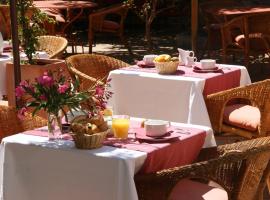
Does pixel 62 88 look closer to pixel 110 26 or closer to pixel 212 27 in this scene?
pixel 212 27

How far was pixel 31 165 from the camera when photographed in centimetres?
359

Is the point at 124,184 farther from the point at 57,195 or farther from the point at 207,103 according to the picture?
the point at 207,103

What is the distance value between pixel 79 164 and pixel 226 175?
69 centimetres

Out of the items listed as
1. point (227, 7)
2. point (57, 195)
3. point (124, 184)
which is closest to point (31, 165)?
point (57, 195)

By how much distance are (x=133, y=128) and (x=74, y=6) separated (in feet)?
22.9

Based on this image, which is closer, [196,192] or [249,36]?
[196,192]

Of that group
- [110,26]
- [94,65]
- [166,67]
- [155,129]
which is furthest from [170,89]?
[110,26]

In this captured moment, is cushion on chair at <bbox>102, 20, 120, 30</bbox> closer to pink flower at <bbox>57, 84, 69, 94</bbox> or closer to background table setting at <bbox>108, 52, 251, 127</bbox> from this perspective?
background table setting at <bbox>108, 52, 251, 127</bbox>

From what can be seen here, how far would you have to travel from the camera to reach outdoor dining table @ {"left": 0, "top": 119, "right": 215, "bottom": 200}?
11.0 ft

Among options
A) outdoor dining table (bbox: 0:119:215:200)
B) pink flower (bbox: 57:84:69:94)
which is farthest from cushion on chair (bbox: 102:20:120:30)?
pink flower (bbox: 57:84:69:94)

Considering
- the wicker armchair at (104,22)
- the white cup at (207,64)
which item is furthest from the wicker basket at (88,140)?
Result: the wicker armchair at (104,22)

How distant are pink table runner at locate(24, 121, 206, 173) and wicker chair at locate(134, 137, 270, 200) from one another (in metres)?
0.12

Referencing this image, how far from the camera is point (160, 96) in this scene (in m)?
5.51

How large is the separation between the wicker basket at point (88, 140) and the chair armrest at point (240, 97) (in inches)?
76.2
